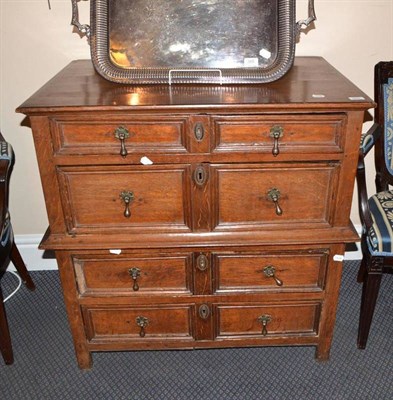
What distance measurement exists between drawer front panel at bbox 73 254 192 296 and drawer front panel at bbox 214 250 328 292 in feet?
0.45

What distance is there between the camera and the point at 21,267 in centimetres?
229

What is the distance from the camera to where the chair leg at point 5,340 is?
183 centimetres

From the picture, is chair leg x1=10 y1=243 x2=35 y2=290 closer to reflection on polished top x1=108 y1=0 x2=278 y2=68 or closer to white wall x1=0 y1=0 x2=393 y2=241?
white wall x1=0 y1=0 x2=393 y2=241

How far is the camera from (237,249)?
1.65 metres

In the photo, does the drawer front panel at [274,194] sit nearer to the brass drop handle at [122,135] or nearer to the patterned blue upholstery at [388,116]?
the brass drop handle at [122,135]

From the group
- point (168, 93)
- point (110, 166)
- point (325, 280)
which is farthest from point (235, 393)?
point (168, 93)

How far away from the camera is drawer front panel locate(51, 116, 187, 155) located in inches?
55.7

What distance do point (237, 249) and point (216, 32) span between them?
784mm

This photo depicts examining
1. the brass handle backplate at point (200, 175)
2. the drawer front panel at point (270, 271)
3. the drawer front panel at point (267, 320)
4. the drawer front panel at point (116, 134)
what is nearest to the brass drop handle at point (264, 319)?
the drawer front panel at point (267, 320)

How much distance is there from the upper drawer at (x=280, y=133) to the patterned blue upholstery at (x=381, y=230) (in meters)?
0.49

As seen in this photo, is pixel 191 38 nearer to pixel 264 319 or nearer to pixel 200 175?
pixel 200 175

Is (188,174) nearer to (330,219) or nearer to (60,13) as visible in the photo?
(330,219)

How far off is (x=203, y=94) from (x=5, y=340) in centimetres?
130

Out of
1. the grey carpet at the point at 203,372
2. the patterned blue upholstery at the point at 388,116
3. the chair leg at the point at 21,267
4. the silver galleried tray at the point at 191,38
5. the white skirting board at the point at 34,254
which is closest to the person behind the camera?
the silver galleried tray at the point at 191,38
